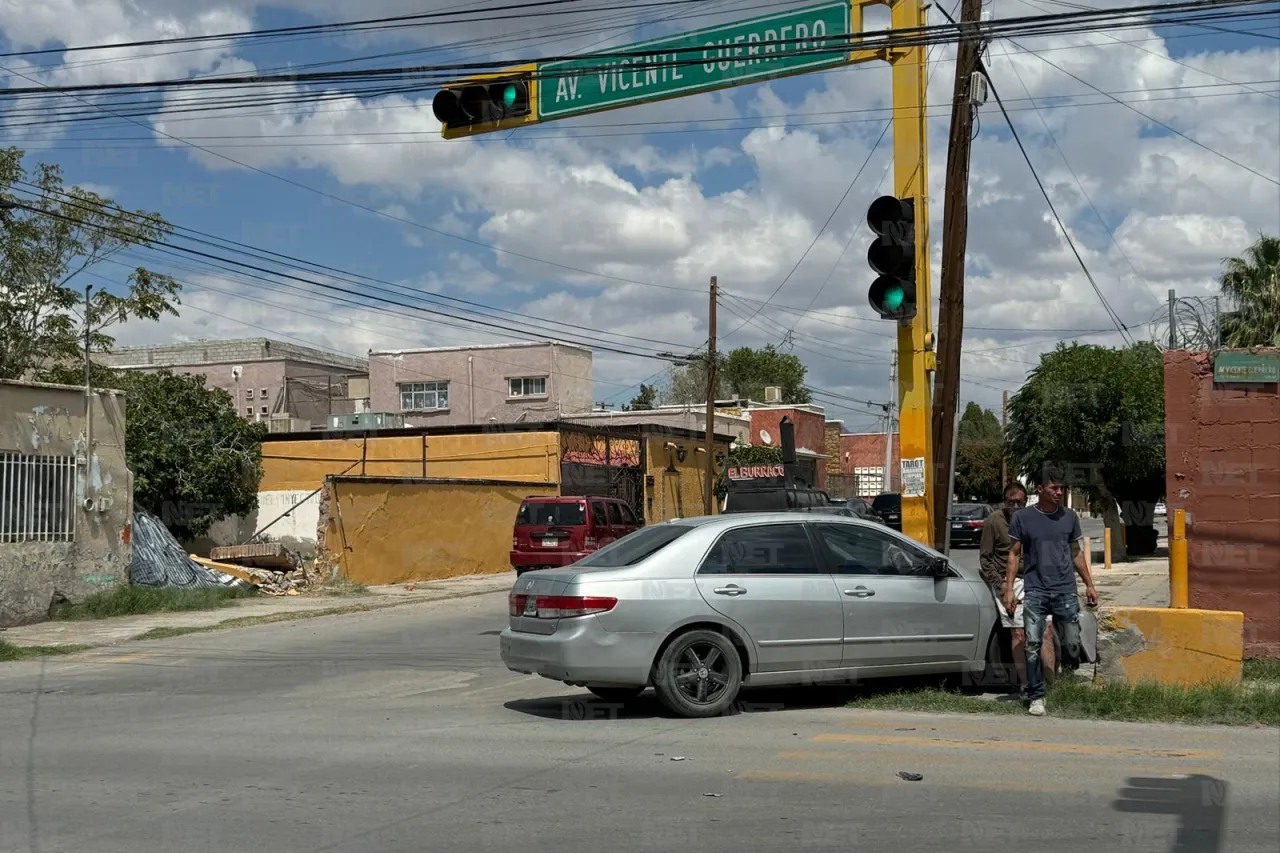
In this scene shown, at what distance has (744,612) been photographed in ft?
32.1

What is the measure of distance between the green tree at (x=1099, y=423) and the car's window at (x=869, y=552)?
21.0 m

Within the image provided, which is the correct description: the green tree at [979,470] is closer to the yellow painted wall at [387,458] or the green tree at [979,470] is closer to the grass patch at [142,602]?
the yellow painted wall at [387,458]

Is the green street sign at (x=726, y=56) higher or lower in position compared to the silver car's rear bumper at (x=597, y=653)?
higher

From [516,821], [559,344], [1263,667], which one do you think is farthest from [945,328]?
[559,344]

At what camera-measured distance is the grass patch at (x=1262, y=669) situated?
441 inches

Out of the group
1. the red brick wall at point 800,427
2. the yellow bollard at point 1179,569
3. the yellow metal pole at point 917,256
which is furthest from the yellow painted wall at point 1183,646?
the red brick wall at point 800,427

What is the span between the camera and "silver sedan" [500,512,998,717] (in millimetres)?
9570

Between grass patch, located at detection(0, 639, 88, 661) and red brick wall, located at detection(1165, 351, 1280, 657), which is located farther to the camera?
grass patch, located at detection(0, 639, 88, 661)

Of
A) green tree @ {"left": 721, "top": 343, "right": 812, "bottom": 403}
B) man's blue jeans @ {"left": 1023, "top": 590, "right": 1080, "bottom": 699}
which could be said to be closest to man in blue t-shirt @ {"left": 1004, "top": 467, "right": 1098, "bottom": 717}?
man's blue jeans @ {"left": 1023, "top": 590, "right": 1080, "bottom": 699}

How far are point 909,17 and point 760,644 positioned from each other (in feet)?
19.9

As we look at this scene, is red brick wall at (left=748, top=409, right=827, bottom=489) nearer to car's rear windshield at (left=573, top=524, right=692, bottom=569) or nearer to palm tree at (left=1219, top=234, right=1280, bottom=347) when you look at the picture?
palm tree at (left=1219, top=234, right=1280, bottom=347)

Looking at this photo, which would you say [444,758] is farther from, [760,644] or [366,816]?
[760,644]

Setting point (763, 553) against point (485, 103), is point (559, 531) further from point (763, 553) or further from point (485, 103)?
point (763, 553)

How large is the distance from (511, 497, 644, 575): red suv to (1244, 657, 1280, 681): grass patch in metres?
14.3
